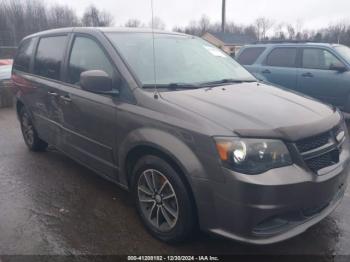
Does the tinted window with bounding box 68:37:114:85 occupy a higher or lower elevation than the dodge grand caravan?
higher

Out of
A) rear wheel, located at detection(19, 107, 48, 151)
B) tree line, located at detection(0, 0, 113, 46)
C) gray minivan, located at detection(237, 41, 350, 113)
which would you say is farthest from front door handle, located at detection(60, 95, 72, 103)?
tree line, located at detection(0, 0, 113, 46)

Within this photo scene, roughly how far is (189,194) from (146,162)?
0.50 metres

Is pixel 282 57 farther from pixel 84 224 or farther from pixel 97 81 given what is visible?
pixel 84 224

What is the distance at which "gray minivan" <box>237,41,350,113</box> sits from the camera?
7.03m

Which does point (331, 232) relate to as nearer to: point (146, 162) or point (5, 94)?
point (146, 162)

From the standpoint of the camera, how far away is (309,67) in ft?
24.6

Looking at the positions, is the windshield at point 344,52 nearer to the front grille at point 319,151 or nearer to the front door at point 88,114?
the front grille at point 319,151

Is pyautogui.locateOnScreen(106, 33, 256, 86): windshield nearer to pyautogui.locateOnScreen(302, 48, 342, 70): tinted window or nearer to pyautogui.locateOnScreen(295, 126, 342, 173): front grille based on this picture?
pyautogui.locateOnScreen(295, 126, 342, 173): front grille

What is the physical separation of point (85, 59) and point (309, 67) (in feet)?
18.2

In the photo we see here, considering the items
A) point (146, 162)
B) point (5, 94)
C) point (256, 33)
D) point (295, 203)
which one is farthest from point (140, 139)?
point (256, 33)

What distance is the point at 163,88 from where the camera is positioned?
305cm

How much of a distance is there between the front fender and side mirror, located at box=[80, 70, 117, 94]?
0.50 m

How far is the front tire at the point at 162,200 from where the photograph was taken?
2652 millimetres

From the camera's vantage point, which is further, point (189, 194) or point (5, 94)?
point (5, 94)
